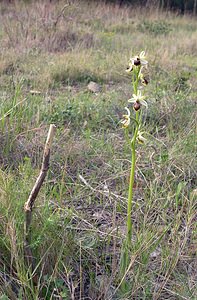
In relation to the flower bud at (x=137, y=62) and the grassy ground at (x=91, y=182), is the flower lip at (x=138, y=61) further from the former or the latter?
the grassy ground at (x=91, y=182)

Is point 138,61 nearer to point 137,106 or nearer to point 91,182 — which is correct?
point 137,106

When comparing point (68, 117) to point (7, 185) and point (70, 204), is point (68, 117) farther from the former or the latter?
point (7, 185)

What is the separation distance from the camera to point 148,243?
1.90m

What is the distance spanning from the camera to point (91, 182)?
2.68m

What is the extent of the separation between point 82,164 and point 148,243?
1.14 m

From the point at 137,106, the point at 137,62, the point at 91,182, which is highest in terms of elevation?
the point at 137,62

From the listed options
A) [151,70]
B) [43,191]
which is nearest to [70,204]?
[43,191]

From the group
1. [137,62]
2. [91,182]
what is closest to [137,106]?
[137,62]

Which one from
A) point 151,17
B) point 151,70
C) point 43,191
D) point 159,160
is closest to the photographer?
point 43,191

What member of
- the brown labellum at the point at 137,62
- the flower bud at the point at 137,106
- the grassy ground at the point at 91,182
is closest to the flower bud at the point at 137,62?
the brown labellum at the point at 137,62

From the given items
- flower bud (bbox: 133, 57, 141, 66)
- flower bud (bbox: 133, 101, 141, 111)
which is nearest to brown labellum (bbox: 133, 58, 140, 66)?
flower bud (bbox: 133, 57, 141, 66)

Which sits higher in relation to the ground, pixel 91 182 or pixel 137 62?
pixel 137 62

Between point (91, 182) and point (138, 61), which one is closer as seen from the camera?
point (138, 61)

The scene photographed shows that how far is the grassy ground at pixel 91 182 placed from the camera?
1849 millimetres
